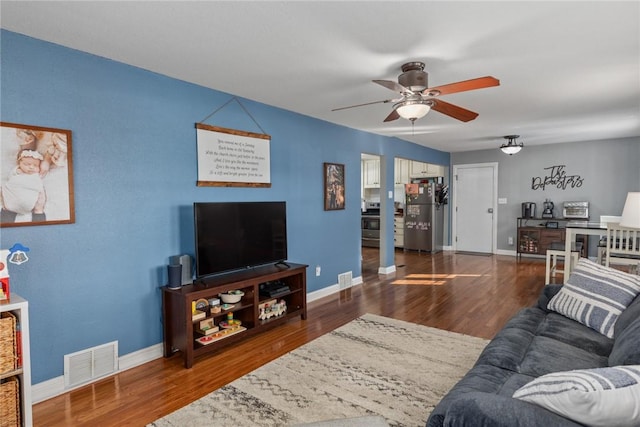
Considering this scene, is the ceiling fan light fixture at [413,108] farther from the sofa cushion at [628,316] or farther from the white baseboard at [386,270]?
the white baseboard at [386,270]

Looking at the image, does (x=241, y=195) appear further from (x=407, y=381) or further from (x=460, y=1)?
(x=460, y=1)

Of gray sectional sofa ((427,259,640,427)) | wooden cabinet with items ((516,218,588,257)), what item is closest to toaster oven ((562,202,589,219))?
wooden cabinet with items ((516,218,588,257))

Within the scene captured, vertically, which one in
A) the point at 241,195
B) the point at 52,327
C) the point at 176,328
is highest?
the point at 241,195

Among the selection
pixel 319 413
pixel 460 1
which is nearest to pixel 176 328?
pixel 319 413

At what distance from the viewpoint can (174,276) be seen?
2.90 meters

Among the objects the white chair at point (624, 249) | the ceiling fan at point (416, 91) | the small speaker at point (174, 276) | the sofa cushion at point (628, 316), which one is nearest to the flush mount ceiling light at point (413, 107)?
the ceiling fan at point (416, 91)

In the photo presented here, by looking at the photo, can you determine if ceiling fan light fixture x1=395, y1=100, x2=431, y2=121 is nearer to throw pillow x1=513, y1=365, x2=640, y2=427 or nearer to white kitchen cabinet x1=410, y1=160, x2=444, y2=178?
throw pillow x1=513, y1=365, x2=640, y2=427

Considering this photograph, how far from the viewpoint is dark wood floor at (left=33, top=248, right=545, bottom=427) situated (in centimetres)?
230

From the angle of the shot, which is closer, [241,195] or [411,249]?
[241,195]

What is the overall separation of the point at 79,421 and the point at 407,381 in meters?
2.06

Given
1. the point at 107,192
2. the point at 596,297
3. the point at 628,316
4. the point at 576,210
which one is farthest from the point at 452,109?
the point at 576,210

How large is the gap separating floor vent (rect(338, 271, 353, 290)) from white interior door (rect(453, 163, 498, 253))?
163 inches

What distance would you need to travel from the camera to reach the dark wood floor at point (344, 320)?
2305 mm

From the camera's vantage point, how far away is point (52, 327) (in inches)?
94.7
